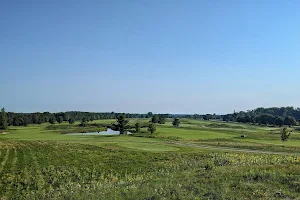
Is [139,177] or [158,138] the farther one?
[158,138]

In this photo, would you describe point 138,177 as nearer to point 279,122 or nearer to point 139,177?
point 139,177

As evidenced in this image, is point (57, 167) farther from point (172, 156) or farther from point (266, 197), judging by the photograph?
point (266, 197)

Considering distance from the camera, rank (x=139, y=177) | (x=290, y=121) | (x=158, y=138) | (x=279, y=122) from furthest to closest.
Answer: (x=279, y=122) < (x=290, y=121) < (x=158, y=138) < (x=139, y=177)

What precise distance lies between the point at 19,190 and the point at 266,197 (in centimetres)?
1948

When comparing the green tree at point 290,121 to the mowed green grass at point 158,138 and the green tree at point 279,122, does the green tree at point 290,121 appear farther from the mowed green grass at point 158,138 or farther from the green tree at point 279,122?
the mowed green grass at point 158,138

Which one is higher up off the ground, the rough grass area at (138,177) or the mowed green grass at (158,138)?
the rough grass area at (138,177)

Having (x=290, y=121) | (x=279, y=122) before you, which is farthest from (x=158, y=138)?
(x=279, y=122)

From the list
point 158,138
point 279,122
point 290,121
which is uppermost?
point 290,121

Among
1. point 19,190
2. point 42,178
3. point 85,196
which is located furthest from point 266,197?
point 42,178

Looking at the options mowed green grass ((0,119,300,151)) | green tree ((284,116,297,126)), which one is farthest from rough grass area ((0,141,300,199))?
green tree ((284,116,297,126))

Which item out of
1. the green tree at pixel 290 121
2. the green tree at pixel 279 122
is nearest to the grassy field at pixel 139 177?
the green tree at pixel 290 121

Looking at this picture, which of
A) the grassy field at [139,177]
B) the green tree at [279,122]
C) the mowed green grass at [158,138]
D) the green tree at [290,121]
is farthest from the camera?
the green tree at [279,122]

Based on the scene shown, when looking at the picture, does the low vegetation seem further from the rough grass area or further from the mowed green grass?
the mowed green grass

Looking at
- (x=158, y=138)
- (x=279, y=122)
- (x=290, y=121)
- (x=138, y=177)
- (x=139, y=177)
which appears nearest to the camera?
(x=139, y=177)
